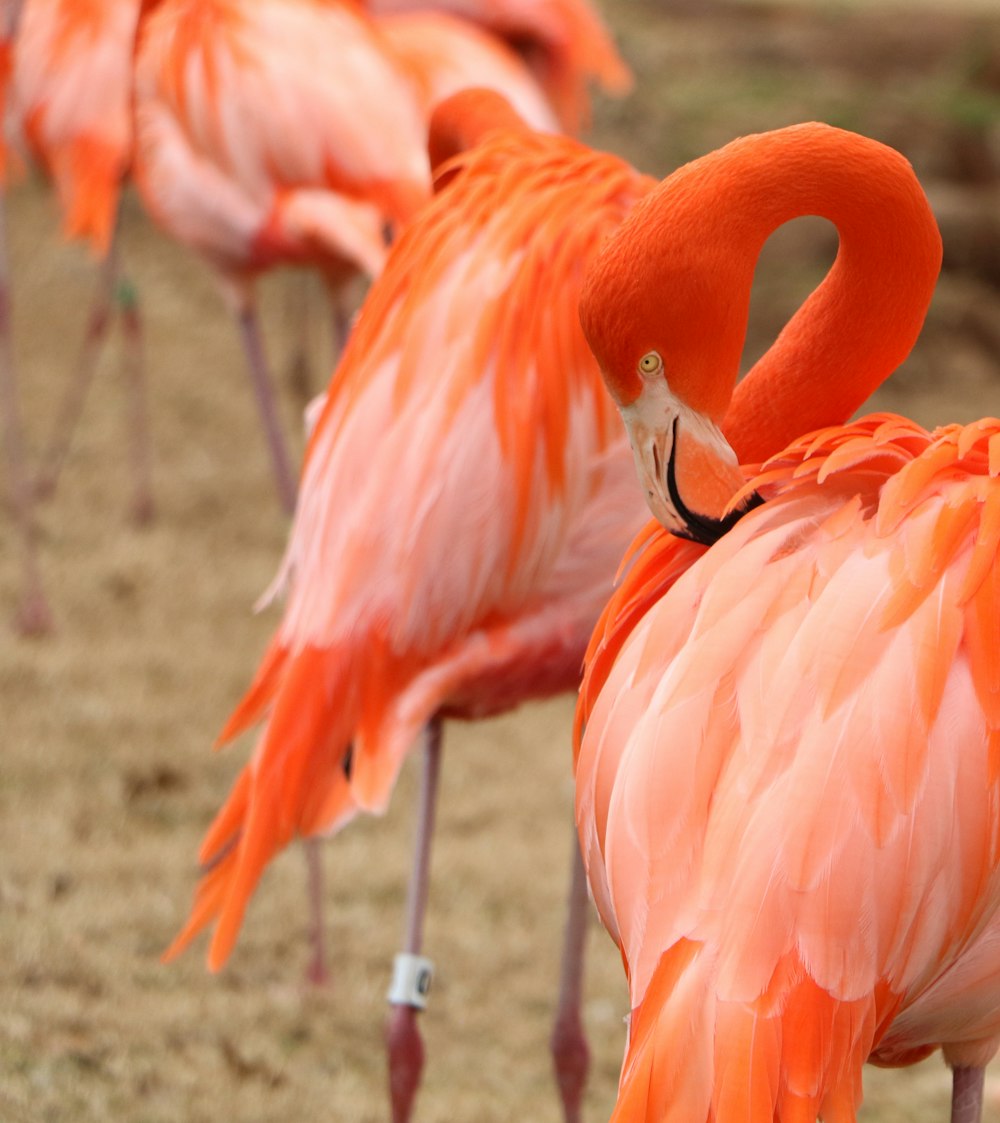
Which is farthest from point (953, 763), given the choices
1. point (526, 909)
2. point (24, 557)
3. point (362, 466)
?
point (24, 557)

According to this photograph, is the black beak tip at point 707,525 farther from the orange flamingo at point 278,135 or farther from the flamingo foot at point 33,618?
the flamingo foot at point 33,618

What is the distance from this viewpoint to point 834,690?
1231 mm

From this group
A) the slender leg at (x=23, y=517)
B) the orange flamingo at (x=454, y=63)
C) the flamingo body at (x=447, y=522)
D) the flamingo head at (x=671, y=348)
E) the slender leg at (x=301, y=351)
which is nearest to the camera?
the flamingo head at (x=671, y=348)

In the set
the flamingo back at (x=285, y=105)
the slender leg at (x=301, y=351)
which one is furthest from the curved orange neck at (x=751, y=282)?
the slender leg at (x=301, y=351)

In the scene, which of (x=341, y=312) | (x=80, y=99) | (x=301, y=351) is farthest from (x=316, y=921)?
(x=301, y=351)

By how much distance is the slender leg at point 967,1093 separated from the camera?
144 centimetres

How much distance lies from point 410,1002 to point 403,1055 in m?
0.06

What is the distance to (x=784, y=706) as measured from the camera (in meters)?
1.23

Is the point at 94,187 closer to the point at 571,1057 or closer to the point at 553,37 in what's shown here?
the point at 553,37

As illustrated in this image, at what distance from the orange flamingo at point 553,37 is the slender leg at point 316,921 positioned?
2.28m

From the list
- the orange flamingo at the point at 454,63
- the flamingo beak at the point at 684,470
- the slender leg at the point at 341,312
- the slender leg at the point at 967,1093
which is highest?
the flamingo beak at the point at 684,470

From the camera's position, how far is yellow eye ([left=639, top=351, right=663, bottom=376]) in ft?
4.49

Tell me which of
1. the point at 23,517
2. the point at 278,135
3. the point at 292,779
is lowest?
the point at 23,517

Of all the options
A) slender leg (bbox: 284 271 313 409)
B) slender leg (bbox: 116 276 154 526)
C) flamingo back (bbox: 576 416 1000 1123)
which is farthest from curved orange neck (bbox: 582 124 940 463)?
slender leg (bbox: 284 271 313 409)
